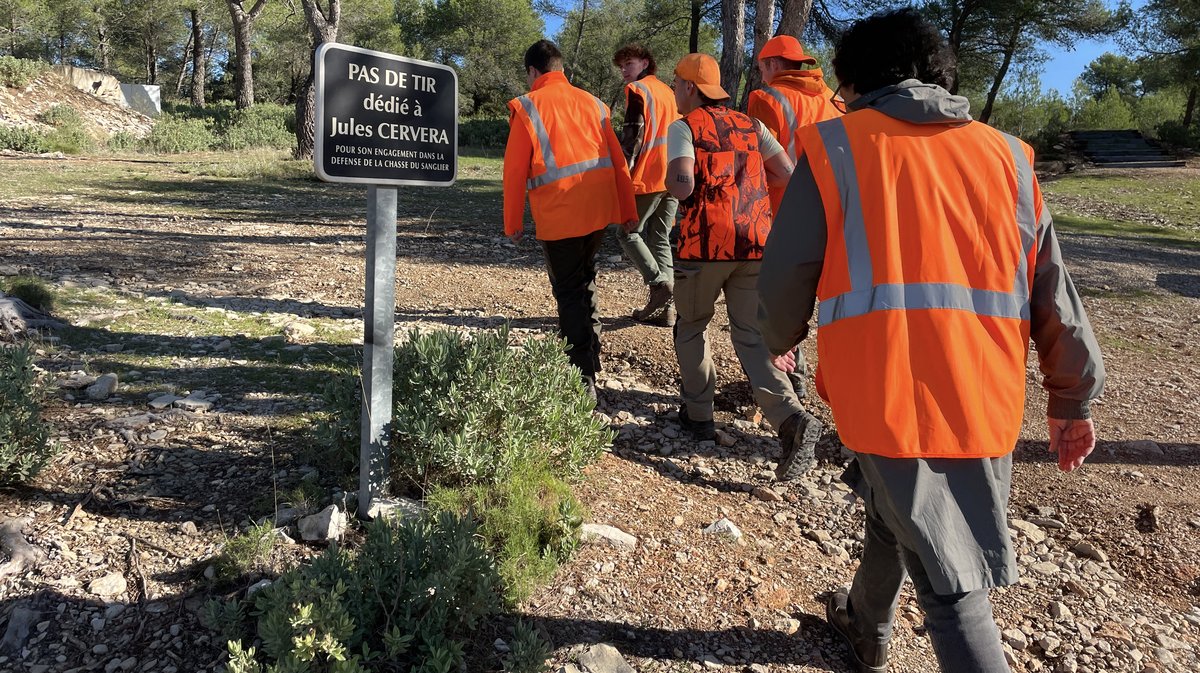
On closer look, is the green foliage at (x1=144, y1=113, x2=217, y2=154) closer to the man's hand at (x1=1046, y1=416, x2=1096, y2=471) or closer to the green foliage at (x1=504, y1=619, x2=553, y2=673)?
the green foliage at (x1=504, y1=619, x2=553, y2=673)

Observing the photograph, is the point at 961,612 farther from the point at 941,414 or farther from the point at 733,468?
the point at 733,468

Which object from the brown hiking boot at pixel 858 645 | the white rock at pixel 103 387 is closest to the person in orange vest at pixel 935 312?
the brown hiking boot at pixel 858 645

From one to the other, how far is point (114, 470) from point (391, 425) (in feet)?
4.17

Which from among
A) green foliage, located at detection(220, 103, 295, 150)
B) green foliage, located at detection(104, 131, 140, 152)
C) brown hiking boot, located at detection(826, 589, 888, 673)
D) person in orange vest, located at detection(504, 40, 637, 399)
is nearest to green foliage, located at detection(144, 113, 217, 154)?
green foliage, located at detection(104, 131, 140, 152)

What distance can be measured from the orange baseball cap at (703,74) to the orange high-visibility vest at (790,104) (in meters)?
0.50

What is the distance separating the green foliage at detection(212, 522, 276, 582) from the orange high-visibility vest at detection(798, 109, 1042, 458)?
200 centimetres

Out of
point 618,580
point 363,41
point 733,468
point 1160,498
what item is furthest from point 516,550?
point 363,41

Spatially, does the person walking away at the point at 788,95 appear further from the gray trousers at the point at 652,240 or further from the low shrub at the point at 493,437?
the low shrub at the point at 493,437

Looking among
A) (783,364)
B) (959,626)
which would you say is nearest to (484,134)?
(783,364)

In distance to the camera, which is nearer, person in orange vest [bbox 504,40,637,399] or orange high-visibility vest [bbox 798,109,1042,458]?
orange high-visibility vest [bbox 798,109,1042,458]

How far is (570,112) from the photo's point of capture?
4.50 metres

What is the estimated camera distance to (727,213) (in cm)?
392

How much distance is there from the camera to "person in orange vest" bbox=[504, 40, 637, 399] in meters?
4.43

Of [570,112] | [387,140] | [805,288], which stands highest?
[570,112]
